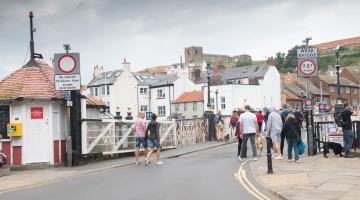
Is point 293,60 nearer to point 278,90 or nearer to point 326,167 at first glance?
point 278,90

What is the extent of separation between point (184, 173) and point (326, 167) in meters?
4.05

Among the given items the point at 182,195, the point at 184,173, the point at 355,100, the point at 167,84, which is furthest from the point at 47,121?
the point at 355,100

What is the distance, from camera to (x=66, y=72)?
751 inches

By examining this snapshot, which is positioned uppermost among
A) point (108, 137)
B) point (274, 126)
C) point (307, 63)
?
point (307, 63)

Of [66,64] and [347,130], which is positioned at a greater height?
[66,64]

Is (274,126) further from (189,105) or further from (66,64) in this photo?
(189,105)

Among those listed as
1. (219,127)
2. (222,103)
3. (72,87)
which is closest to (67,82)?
(72,87)

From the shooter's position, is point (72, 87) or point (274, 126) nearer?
point (274, 126)

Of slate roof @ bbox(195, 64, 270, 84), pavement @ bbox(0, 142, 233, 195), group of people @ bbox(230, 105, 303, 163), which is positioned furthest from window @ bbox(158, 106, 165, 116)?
group of people @ bbox(230, 105, 303, 163)

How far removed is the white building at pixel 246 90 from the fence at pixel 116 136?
3744 cm

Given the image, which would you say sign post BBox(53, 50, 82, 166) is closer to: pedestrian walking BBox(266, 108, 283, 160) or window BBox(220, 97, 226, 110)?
pedestrian walking BBox(266, 108, 283, 160)

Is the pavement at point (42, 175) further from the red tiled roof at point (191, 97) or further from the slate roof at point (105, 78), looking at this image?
the slate roof at point (105, 78)

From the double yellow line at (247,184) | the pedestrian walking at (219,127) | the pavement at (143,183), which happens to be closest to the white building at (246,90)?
the pedestrian walking at (219,127)

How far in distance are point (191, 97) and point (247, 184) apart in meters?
60.7
